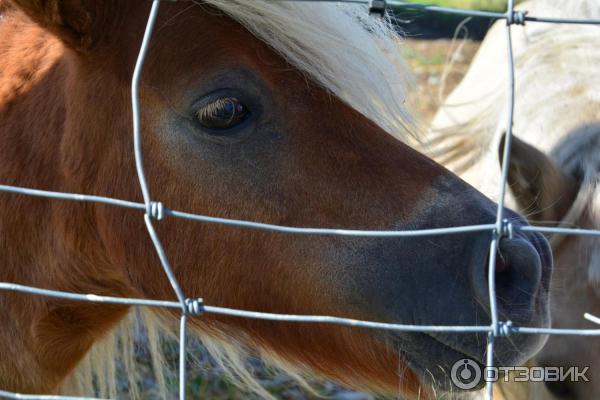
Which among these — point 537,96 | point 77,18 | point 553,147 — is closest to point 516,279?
point 77,18

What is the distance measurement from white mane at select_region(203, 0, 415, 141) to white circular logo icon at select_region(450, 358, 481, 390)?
2.11 feet

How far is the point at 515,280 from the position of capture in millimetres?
1647

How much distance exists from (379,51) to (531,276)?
2.34 feet

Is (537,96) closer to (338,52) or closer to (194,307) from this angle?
(338,52)

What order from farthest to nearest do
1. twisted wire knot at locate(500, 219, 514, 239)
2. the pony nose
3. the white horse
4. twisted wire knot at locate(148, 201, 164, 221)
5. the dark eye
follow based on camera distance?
the white horse
the dark eye
the pony nose
twisted wire knot at locate(148, 201, 164, 221)
twisted wire knot at locate(500, 219, 514, 239)

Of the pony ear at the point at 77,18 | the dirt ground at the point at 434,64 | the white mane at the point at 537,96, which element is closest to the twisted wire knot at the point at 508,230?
the pony ear at the point at 77,18

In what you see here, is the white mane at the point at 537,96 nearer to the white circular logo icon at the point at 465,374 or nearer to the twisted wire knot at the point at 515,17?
the white circular logo icon at the point at 465,374

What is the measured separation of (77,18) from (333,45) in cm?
60

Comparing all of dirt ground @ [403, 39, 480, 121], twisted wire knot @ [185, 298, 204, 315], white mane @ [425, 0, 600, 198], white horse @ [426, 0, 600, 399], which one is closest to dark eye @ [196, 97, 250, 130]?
twisted wire knot @ [185, 298, 204, 315]

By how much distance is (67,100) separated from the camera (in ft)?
6.54

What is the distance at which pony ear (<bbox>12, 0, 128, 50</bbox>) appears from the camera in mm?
1845

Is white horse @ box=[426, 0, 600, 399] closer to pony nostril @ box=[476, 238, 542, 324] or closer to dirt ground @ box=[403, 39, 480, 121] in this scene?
pony nostril @ box=[476, 238, 542, 324]

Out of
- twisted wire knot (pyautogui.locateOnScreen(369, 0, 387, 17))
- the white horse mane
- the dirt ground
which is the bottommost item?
twisted wire knot (pyautogui.locateOnScreen(369, 0, 387, 17))

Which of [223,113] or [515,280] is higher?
[223,113]
